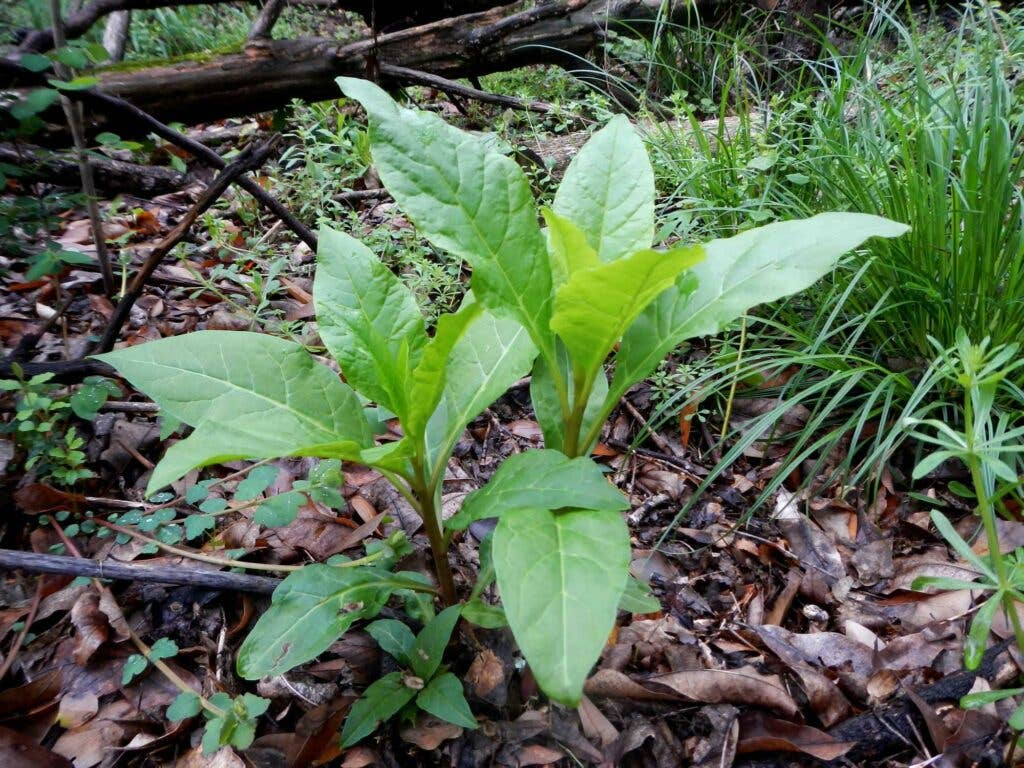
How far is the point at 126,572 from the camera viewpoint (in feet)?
4.81

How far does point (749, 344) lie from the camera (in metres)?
2.45

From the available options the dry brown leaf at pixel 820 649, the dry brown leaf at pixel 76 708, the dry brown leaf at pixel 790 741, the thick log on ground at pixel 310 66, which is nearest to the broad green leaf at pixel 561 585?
the dry brown leaf at pixel 790 741

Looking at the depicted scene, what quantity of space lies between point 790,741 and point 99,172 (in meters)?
3.17

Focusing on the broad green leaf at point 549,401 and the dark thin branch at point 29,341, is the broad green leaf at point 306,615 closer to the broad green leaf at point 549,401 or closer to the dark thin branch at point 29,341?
the broad green leaf at point 549,401

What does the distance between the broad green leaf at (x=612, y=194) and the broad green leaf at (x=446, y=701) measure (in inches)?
36.6

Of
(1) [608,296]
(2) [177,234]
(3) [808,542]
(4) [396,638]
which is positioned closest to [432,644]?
(4) [396,638]

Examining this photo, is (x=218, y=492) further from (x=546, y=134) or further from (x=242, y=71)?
(x=546, y=134)

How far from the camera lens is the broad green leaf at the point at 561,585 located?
36.0 inches

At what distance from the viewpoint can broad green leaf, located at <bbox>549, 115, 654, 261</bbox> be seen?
4.70 ft

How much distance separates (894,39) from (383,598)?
224 inches

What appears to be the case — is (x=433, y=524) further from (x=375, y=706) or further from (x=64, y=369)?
(x=64, y=369)

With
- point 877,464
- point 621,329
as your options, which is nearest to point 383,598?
point 621,329

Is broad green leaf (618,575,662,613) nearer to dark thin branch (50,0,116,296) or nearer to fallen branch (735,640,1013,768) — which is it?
fallen branch (735,640,1013,768)

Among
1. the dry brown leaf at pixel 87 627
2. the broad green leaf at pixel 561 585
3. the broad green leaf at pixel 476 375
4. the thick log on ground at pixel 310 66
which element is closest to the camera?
the broad green leaf at pixel 561 585
